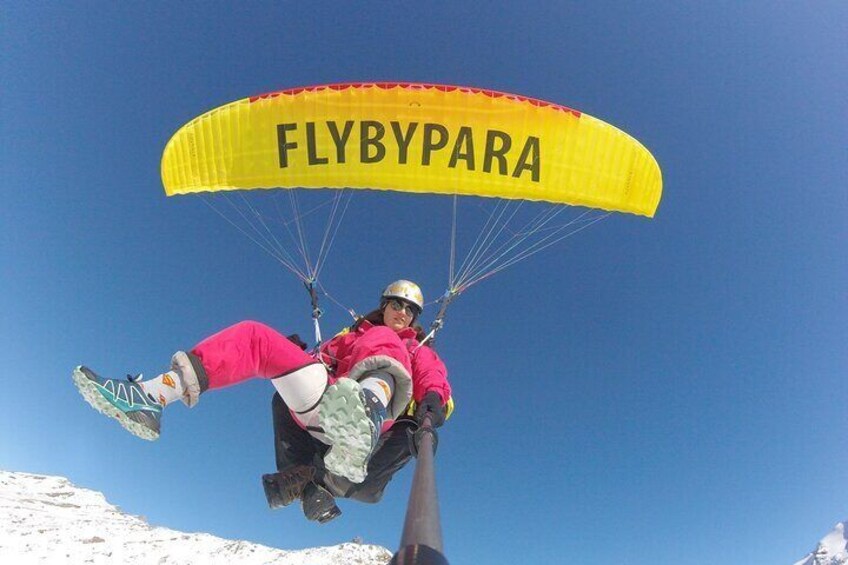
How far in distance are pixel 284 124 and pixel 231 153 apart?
976mm

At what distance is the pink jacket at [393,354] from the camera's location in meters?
4.43

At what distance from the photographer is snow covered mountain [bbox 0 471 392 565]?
61.4 m

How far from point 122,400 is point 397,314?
3294mm

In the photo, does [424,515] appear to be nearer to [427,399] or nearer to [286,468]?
[427,399]

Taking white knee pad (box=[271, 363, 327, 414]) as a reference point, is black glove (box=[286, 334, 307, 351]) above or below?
above

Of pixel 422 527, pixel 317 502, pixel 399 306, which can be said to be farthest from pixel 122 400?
pixel 399 306

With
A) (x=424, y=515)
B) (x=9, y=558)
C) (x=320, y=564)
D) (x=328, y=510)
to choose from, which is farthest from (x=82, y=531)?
(x=424, y=515)

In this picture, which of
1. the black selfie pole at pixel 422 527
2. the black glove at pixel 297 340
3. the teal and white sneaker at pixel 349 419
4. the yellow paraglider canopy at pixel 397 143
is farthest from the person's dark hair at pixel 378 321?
the black selfie pole at pixel 422 527

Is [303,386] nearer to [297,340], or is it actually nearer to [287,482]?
[297,340]

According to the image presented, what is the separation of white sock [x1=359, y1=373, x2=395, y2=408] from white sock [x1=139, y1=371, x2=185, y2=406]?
1.40 meters

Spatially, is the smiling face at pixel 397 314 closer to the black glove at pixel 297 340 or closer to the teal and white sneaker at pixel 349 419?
the black glove at pixel 297 340

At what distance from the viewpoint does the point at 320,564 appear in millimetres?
80812

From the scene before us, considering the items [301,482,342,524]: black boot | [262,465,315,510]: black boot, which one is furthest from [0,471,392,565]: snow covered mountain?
[262,465,315,510]: black boot

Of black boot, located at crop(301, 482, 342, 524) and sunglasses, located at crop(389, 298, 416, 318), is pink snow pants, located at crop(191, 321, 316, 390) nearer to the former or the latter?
sunglasses, located at crop(389, 298, 416, 318)
